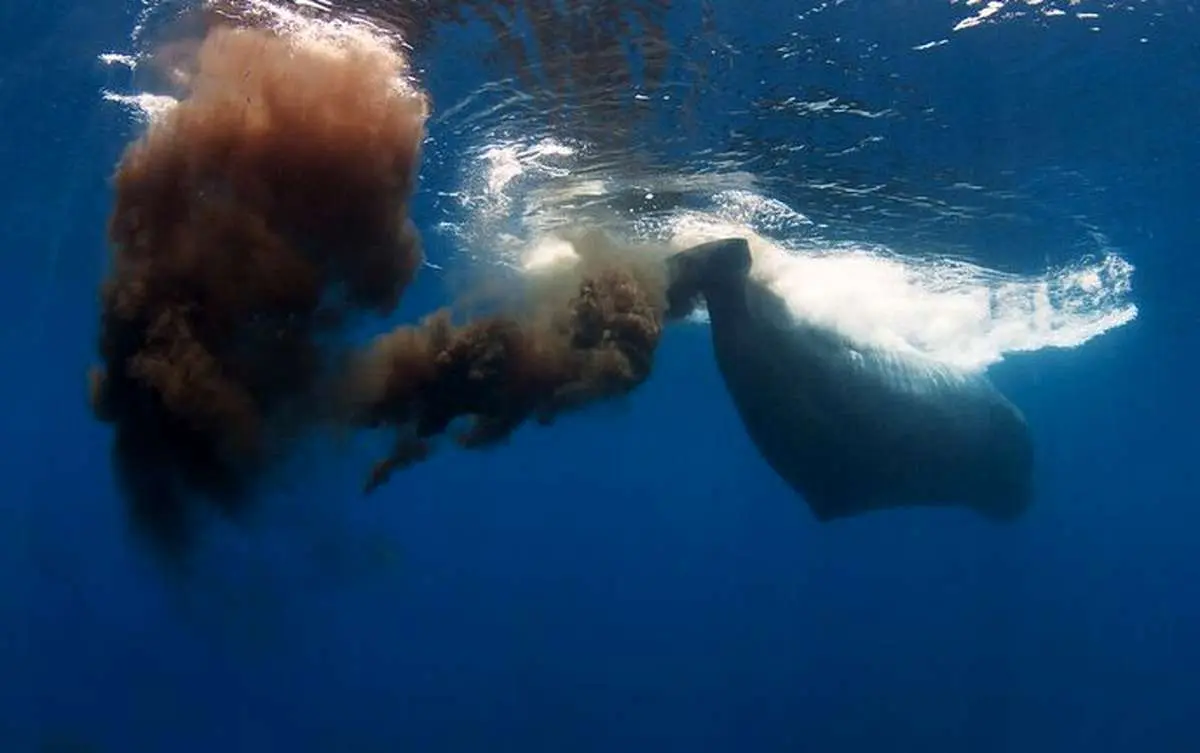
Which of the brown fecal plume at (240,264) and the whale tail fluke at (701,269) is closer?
the brown fecal plume at (240,264)

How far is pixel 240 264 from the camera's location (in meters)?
7.05

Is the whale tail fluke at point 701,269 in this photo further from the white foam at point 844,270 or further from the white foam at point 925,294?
the white foam at point 925,294

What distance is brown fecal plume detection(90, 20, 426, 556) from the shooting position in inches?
276

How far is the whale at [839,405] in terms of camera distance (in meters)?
14.4

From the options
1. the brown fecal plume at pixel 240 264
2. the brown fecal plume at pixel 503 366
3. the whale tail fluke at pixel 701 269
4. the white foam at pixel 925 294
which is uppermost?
the brown fecal plume at pixel 240 264

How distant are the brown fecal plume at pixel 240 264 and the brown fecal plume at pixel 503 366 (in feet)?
1.83

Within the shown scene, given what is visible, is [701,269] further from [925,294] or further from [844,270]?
[925,294]

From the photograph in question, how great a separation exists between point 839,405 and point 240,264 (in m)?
10.7

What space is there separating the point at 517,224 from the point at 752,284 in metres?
5.00

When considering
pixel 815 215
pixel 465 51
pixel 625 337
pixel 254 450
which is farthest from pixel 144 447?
pixel 815 215

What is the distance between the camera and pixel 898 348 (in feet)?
56.2

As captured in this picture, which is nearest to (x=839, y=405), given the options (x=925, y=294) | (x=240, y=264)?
(x=925, y=294)

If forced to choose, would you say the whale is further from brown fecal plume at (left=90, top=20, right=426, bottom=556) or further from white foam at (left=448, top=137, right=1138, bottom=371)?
brown fecal plume at (left=90, top=20, right=426, bottom=556)

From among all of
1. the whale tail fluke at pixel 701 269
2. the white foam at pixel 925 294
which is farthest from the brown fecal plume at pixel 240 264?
the white foam at pixel 925 294
